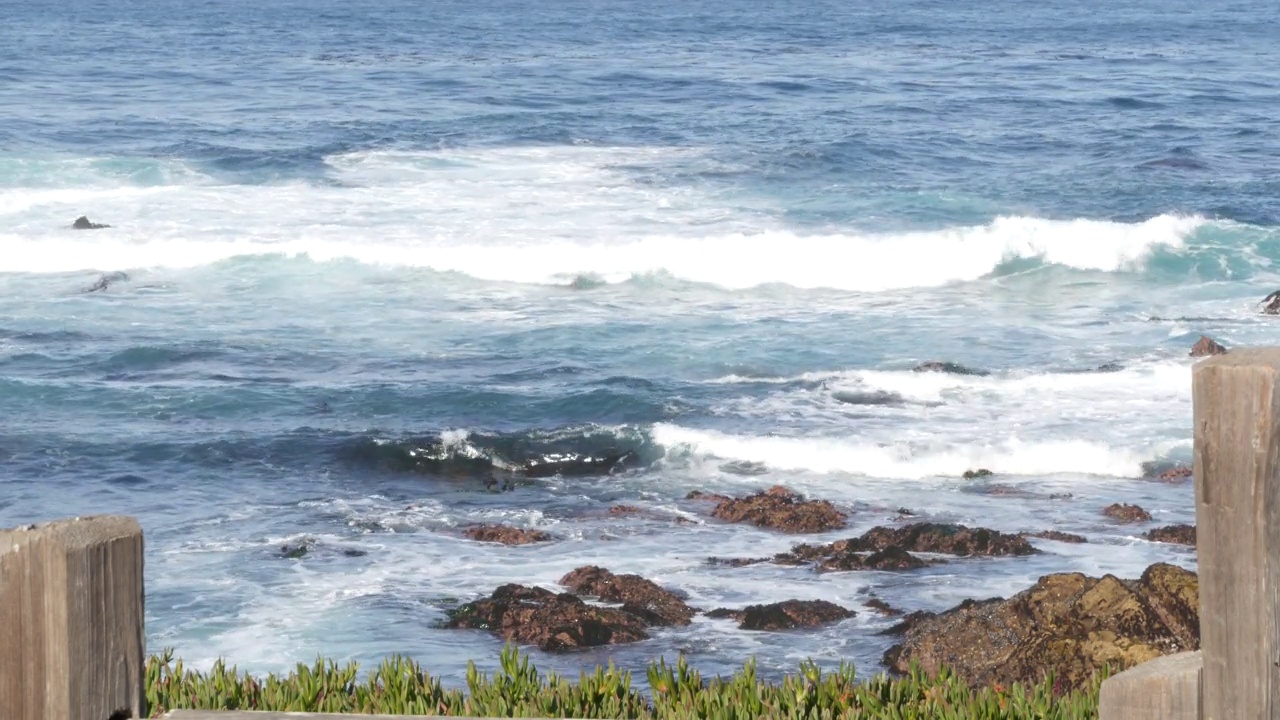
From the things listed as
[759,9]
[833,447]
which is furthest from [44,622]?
[759,9]

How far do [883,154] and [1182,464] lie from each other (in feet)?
71.3

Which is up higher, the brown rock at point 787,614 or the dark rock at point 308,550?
the dark rock at point 308,550

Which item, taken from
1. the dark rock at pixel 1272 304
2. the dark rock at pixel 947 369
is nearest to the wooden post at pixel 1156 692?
the dark rock at pixel 947 369

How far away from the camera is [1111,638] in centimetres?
796

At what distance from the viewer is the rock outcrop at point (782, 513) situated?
A: 13188mm

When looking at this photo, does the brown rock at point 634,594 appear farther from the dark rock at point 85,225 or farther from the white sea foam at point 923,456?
the dark rock at point 85,225

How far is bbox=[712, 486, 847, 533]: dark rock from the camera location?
1319cm

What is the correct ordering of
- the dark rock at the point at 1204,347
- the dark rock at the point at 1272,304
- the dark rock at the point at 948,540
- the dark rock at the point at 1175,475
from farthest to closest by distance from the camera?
the dark rock at the point at 1272,304 → the dark rock at the point at 1204,347 → the dark rock at the point at 1175,475 → the dark rock at the point at 948,540

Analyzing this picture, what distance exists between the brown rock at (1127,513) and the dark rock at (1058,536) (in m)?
0.64

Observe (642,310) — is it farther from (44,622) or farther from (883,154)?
(44,622)

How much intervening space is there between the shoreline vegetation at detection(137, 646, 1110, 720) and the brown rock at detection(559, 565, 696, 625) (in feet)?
18.3

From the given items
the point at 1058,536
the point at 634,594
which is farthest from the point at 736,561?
the point at 1058,536

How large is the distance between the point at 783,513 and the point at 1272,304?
38.4 ft

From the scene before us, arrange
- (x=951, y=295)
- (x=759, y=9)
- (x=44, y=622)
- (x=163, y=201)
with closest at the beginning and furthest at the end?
1. (x=44, y=622)
2. (x=951, y=295)
3. (x=163, y=201)
4. (x=759, y=9)
